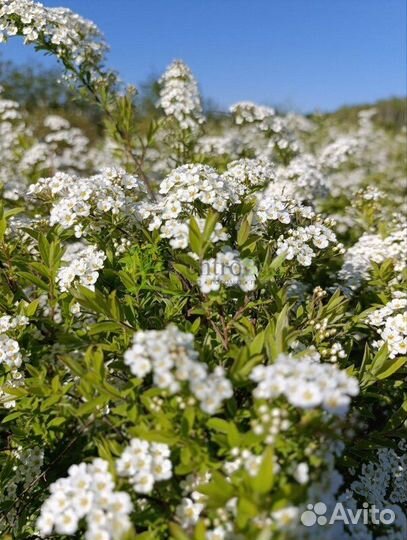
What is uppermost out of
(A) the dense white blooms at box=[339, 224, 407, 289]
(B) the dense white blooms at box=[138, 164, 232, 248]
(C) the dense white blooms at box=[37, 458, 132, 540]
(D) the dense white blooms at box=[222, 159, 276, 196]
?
(D) the dense white blooms at box=[222, 159, 276, 196]

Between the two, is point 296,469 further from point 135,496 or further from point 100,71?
point 100,71

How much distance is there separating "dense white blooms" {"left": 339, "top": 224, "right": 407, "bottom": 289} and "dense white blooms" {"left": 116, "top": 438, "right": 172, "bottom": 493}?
2220 mm

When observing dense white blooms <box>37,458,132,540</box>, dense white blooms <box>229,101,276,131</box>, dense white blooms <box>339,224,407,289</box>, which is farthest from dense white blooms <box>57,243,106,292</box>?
dense white blooms <box>229,101,276,131</box>

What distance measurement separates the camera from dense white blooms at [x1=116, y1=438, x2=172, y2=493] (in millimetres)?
1653

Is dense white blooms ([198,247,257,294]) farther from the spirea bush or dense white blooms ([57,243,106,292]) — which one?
dense white blooms ([57,243,106,292])

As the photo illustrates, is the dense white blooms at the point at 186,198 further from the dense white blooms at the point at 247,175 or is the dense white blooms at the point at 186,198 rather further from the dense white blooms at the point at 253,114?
the dense white blooms at the point at 253,114

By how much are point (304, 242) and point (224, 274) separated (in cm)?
75

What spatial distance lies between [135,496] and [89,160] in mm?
8560

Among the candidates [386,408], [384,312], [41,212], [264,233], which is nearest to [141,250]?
[264,233]

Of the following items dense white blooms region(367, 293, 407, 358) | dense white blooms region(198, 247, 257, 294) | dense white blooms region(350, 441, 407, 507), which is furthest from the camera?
dense white blooms region(367, 293, 407, 358)

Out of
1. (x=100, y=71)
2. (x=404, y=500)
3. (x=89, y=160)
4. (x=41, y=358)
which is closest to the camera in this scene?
(x=404, y=500)

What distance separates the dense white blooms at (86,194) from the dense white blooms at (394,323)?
5.01 ft

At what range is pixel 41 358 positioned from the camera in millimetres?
2658

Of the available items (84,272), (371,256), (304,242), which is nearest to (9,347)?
(84,272)
